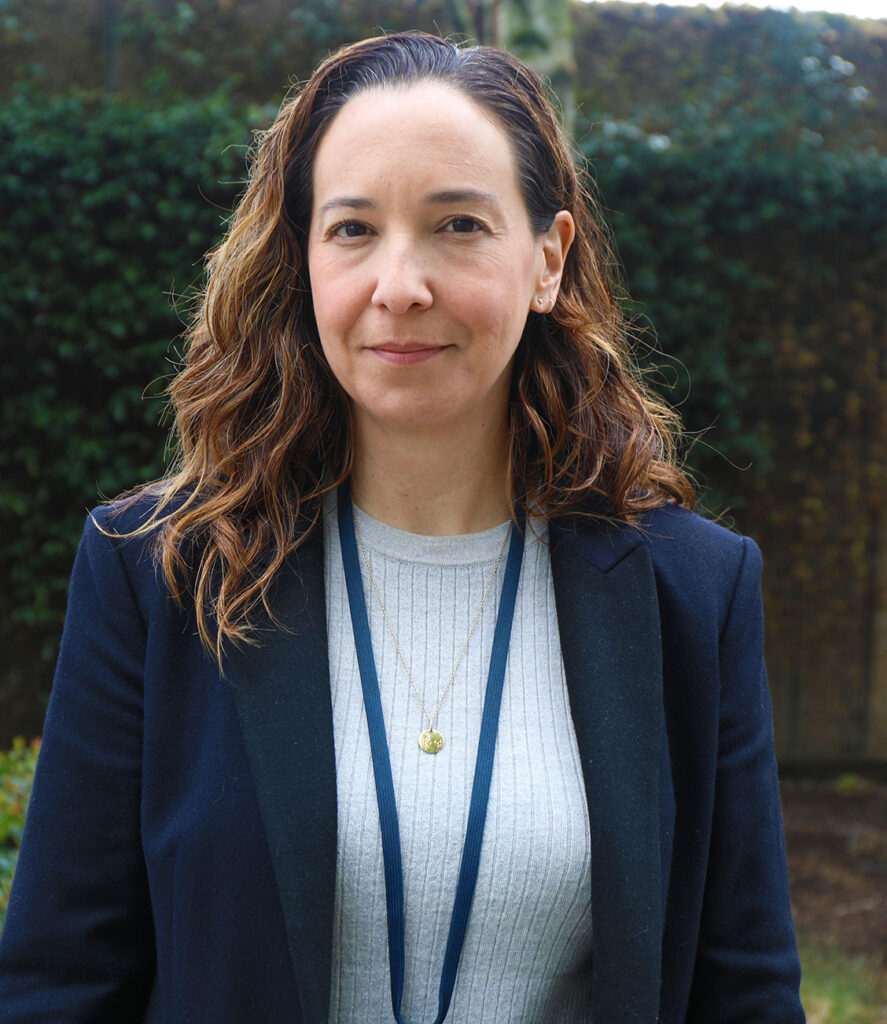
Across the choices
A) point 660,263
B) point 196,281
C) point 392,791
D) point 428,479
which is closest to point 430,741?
point 392,791

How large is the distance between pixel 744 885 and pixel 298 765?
29.4 inches

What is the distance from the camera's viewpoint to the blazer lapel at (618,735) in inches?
61.6

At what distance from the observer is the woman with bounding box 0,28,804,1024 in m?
1.52

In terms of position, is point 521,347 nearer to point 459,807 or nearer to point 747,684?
point 747,684

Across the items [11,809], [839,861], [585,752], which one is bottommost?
[839,861]

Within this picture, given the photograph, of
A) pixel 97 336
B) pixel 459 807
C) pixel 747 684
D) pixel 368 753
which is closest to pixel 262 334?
pixel 368 753

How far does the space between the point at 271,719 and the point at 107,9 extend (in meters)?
4.75

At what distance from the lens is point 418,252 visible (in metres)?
1.59

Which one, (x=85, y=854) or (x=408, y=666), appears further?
(x=408, y=666)

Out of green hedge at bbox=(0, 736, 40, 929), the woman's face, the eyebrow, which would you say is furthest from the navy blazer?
green hedge at bbox=(0, 736, 40, 929)

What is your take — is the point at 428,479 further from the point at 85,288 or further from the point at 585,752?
the point at 85,288

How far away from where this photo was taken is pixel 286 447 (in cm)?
181

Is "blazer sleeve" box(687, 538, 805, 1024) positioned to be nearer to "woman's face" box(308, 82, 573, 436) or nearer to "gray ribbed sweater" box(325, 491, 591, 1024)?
"gray ribbed sweater" box(325, 491, 591, 1024)

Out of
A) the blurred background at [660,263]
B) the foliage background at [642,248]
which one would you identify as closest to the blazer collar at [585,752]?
the blurred background at [660,263]
